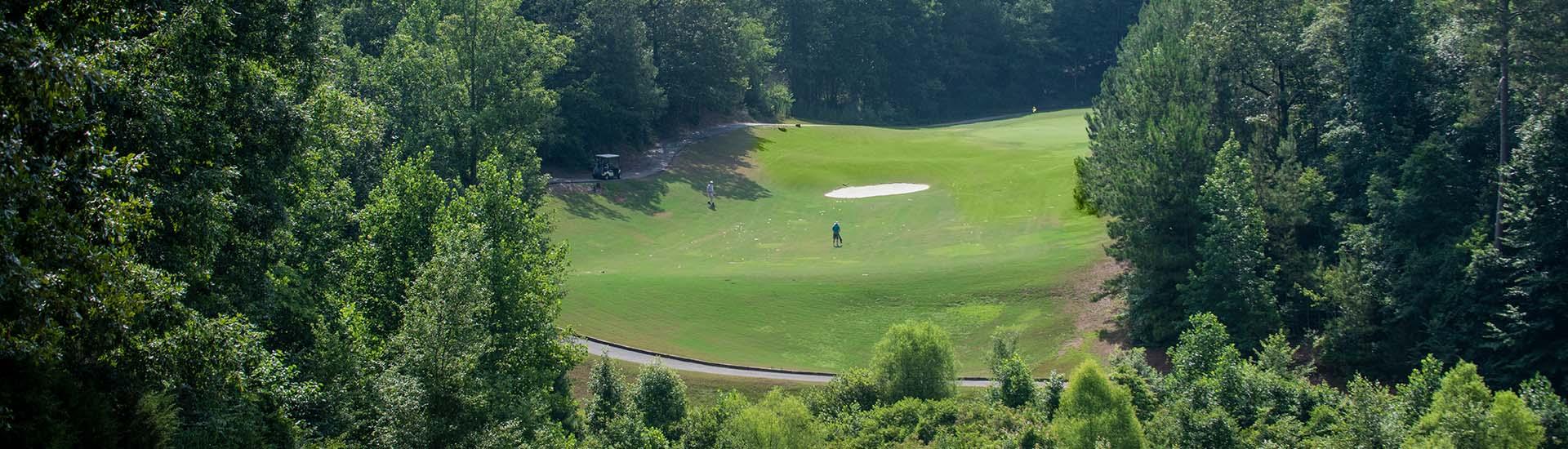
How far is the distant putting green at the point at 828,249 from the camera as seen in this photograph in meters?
41.8

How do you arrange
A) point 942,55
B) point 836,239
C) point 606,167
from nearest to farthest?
1. point 836,239
2. point 606,167
3. point 942,55

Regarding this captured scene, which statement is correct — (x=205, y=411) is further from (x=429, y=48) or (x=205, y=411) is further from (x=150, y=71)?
(x=429, y=48)

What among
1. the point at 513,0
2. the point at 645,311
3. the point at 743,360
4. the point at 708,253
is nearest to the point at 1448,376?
the point at 743,360

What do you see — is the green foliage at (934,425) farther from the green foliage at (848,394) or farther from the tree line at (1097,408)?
the green foliage at (848,394)

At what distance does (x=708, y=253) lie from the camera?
5369cm

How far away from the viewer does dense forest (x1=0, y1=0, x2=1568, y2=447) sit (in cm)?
1428

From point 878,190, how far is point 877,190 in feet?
0.15

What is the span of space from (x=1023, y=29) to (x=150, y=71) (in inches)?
4457

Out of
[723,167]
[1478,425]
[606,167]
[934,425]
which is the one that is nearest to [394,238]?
[934,425]

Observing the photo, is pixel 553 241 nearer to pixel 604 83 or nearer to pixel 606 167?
pixel 606 167

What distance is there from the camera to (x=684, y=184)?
220ft

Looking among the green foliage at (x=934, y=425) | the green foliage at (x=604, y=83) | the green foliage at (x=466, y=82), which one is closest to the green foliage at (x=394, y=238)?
the green foliage at (x=934, y=425)

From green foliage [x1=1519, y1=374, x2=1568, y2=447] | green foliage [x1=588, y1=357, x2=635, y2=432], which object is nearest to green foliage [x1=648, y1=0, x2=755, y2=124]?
green foliage [x1=588, y1=357, x2=635, y2=432]

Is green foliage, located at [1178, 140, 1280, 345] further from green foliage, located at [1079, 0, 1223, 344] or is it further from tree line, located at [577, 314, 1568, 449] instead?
tree line, located at [577, 314, 1568, 449]
